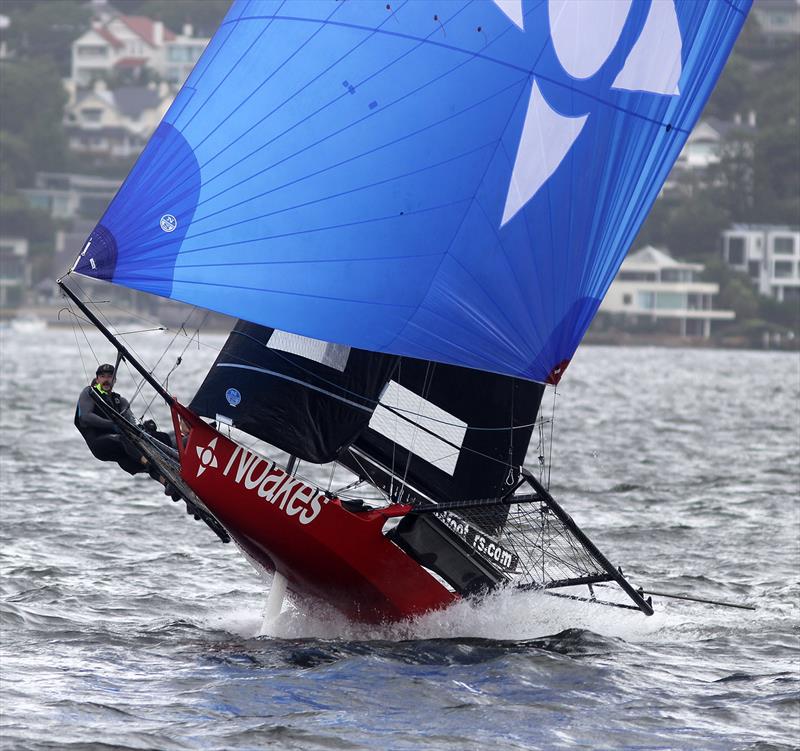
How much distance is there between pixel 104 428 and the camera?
865 centimetres

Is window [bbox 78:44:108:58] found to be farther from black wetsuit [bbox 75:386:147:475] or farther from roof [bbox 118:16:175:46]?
black wetsuit [bbox 75:386:147:475]

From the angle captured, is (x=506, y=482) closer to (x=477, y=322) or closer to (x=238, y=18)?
(x=477, y=322)

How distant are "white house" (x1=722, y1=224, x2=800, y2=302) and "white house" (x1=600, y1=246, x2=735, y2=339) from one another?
391cm

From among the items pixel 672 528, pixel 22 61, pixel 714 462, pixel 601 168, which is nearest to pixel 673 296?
pixel 22 61

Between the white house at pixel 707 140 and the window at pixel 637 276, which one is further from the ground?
the white house at pixel 707 140

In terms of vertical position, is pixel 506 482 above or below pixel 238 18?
below

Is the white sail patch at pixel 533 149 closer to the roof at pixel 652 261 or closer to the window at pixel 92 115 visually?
the roof at pixel 652 261

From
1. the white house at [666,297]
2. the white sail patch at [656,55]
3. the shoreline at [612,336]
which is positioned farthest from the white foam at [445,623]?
the white house at [666,297]

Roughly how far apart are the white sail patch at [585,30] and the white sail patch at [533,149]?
0.24 meters

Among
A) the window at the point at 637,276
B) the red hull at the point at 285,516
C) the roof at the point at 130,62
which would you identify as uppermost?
the roof at the point at 130,62

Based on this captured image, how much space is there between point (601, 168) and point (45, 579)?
419 centimetres

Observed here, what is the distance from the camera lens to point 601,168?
849 centimetres

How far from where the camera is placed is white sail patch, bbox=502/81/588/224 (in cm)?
827

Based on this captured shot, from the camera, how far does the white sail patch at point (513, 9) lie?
26.9ft
